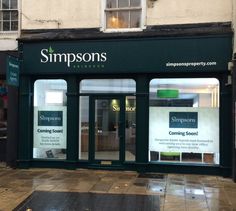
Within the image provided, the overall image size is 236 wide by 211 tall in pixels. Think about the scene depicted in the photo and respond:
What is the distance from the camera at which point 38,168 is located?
475 inches

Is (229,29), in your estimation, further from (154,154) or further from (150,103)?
(154,154)

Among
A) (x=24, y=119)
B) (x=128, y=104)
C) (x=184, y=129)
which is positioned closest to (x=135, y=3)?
(x=128, y=104)

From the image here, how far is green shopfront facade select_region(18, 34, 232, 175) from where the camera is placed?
36.6ft

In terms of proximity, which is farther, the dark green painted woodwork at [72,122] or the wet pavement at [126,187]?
the dark green painted woodwork at [72,122]

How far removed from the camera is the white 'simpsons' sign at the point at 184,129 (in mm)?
11250

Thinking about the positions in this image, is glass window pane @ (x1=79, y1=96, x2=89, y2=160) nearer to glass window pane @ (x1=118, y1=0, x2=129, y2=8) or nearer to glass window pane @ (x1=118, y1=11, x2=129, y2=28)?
glass window pane @ (x1=118, y1=11, x2=129, y2=28)

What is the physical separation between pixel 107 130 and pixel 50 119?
168 cm

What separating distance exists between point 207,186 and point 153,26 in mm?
4427

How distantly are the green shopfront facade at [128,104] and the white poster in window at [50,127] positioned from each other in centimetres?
3

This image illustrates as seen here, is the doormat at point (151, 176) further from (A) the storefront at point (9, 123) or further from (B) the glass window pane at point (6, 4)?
(B) the glass window pane at point (6, 4)

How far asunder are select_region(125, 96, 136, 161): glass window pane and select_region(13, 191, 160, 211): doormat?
2894 millimetres

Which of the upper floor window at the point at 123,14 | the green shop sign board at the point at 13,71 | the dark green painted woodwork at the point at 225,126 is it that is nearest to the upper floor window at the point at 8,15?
the green shop sign board at the point at 13,71

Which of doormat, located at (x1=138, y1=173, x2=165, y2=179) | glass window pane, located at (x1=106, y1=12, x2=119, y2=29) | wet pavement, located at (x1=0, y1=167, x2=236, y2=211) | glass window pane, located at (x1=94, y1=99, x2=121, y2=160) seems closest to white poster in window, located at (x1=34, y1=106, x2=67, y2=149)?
wet pavement, located at (x1=0, y1=167, x2=236, y2=211)

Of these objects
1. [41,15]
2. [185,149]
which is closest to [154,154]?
[185,149]
